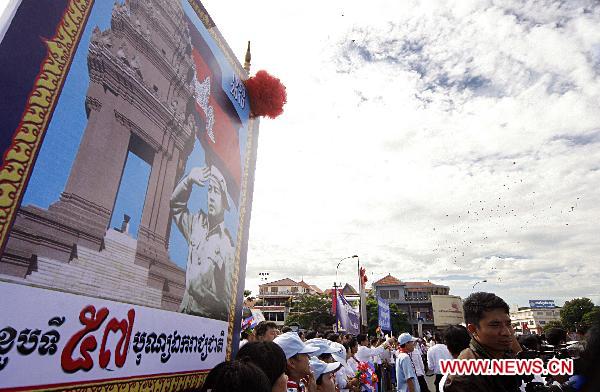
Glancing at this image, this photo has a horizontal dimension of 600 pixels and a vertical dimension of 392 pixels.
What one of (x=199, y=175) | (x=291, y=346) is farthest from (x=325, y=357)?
(x=199, y=175)

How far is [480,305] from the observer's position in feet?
9.75

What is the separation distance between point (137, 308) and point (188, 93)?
5.39 ft

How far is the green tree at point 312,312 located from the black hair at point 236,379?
46741 millimetres

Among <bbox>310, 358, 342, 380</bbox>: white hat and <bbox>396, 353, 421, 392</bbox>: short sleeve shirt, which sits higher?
<bbox>310, 358, 342, 380</bbox>: white hat

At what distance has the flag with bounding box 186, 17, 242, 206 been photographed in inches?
112

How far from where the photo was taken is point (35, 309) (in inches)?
58.6

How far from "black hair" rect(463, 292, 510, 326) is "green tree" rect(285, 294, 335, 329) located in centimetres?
4566

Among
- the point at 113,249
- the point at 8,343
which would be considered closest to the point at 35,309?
the point at 8,343

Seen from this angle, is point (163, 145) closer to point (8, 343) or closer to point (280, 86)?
point (8, 343)

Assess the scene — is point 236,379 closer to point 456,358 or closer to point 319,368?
point 319,368

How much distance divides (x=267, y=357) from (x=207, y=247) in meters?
1.01

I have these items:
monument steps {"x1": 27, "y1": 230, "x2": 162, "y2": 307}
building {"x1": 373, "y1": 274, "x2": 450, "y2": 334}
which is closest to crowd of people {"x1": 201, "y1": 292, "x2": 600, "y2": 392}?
monument steps {"x1": 27, "y1": 230, "x2": 162, "y2": 307}

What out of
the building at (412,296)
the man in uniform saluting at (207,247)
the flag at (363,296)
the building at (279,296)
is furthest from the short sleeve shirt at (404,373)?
the building at (412,296)

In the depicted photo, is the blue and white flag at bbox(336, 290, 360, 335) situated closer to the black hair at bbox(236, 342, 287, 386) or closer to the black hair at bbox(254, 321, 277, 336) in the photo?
the black hair at bbox(254, 321, 277, 336)
